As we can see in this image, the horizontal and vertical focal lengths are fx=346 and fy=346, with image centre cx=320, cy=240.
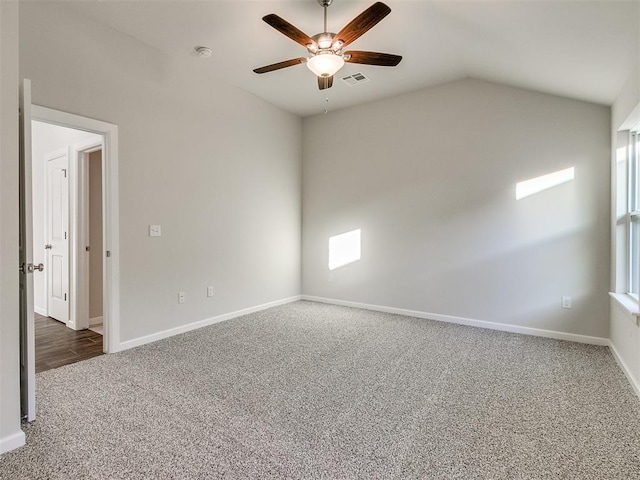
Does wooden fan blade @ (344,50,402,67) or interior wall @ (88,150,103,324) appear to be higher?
wooden fan blade @ (344,50,402,67)

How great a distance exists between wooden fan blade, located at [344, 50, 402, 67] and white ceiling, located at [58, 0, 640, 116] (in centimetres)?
44

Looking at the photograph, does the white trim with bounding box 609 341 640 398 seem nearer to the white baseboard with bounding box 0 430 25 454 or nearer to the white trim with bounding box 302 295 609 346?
the white trim with bounding box 302 295 609 346

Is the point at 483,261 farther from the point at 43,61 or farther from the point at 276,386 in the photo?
the point at 43,61

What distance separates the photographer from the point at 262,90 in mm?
4426

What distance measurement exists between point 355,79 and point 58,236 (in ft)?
13.4

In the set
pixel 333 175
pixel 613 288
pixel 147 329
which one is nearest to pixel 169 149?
pixel 147 329

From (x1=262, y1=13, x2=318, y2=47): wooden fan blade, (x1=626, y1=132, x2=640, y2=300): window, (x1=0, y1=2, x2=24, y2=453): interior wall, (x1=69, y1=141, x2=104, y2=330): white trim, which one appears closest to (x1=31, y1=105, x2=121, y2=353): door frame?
(x1=69, y1=141, x2=104, y2=330): white trim

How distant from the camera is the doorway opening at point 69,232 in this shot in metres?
3.94

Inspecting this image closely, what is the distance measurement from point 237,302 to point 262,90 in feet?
9.00

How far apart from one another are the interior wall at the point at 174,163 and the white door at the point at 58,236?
4.68 ft

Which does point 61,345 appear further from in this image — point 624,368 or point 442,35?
point 624,368

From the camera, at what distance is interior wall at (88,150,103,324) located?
13.6 ft

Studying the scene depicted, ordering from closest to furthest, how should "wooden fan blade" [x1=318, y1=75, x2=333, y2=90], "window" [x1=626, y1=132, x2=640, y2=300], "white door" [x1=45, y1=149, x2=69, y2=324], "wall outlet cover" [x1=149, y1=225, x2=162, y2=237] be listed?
"wooden fan blade" [x1=318, y1=75, x2=333, y2=90] → "window" [x1=626, y1=132, x2=640, y2=300] → "wall outlet cover" [x1=149, y1=225, x2=162, y2=237] → "white door" [x1=45, y1=149, x2=69, y2=324]

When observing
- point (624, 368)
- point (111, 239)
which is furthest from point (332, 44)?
point (624, 368)
